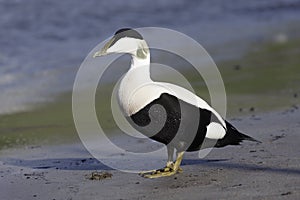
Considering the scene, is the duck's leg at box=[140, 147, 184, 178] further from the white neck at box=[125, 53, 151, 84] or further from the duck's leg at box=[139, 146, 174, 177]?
the white neck at box=[125, 53, 151, 84]

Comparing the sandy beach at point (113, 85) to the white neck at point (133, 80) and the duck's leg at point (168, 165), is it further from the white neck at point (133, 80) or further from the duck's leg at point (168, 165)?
the white neck at point (133, 80)

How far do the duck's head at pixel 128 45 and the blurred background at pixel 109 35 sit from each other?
236 centimetres

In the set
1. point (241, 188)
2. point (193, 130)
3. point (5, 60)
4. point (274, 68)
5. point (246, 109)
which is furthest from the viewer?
point (5, 60)

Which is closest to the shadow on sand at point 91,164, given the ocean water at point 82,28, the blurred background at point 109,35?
the blurred background at point 109,35

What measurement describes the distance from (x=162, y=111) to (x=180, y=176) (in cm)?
57

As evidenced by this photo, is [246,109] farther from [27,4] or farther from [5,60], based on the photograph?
[27,4]

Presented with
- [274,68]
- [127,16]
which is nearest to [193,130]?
[274,68]

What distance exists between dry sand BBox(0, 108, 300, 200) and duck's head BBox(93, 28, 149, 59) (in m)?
0.96

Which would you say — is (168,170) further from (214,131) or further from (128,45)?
(128,45)

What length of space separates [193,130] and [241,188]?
69 cm

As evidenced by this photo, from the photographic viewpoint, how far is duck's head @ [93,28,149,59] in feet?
19.1

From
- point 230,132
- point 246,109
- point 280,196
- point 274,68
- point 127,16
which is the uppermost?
point 127,16

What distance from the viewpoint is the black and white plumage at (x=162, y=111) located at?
18.4ft

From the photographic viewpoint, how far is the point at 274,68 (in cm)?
1171
